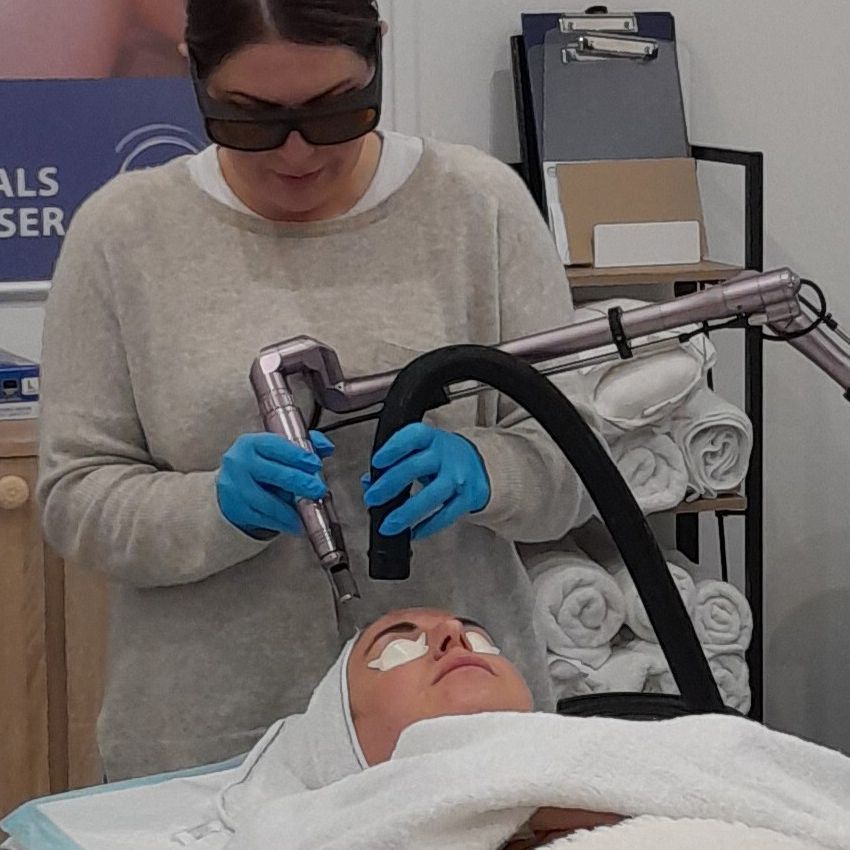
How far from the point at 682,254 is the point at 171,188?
3.87ft

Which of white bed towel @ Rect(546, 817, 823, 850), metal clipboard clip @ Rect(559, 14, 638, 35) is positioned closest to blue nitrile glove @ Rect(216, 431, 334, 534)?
white bed towel @ Rect(546, 817, 823, 850)

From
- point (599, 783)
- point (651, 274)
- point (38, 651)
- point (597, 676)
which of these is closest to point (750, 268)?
point (651, 274)

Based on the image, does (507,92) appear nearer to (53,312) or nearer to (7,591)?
(7,591)

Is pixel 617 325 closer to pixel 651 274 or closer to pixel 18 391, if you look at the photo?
A: pixel 651 274

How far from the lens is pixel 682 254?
2.36m

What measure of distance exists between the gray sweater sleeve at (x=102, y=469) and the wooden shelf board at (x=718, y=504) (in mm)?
1198

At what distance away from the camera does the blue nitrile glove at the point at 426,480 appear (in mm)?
1204

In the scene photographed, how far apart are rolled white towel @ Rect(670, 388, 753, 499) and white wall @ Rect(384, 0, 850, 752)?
0.40 metres

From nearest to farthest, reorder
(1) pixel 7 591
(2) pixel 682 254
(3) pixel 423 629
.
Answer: (3) pixel 423 629 → (1) pixel 7 591 → (2) pixel 682 254

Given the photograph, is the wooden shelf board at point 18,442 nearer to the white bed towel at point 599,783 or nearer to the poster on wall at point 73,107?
the poster on wall at point 73,107

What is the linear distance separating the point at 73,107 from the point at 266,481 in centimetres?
133

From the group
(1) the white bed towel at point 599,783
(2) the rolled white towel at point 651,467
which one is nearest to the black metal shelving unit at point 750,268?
(2) the rolled white towel at point 651,467

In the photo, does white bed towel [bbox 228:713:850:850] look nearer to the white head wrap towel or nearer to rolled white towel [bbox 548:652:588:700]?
the white head wrap towel

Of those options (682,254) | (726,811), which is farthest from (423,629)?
(682,254)
